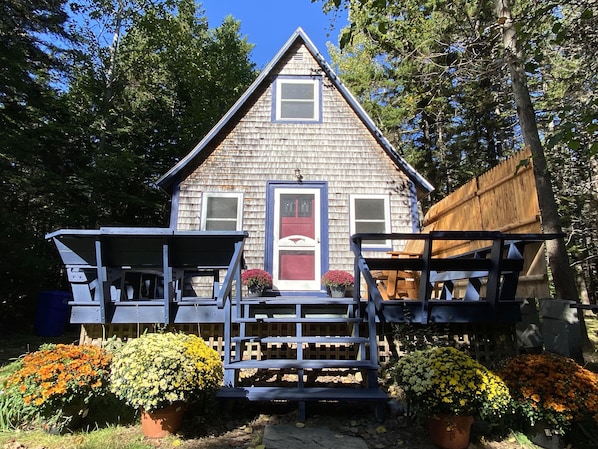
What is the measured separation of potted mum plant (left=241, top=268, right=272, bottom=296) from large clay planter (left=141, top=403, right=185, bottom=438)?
3.49 meters

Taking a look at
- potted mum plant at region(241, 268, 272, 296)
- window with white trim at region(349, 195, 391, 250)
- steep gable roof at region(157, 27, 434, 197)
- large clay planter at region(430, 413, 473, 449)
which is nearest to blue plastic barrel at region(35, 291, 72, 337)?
steep gable roof at region(157, 27, 434, 197)

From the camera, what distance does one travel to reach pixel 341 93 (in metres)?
8.03

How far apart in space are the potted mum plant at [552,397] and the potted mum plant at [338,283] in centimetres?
339

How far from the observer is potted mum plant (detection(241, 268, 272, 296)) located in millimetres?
6539

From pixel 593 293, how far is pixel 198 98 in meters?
20.1

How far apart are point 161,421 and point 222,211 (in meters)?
4.70

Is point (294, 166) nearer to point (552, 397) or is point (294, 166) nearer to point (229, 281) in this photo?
point (229, 281)

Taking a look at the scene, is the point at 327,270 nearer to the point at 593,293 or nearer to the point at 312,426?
the point at 312,426

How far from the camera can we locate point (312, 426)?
10.7 feet

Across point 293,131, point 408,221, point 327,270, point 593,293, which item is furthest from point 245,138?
point 593,293

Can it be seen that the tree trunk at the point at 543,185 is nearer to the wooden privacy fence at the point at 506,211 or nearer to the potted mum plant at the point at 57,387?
the wooden privacy fence at the point at 506,211

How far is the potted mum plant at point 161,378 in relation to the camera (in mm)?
2896

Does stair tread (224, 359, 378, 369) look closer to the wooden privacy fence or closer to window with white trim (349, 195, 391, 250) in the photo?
the wooden privacy fence

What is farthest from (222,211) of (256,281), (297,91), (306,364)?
(306,364)
